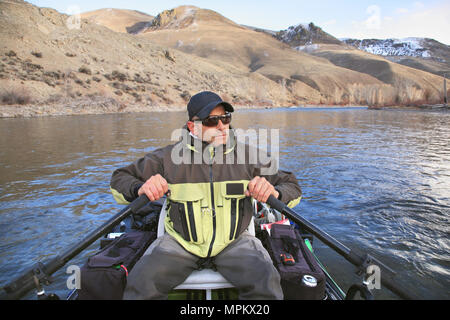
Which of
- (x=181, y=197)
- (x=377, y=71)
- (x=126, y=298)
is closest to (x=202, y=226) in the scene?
(x=181, y=197)

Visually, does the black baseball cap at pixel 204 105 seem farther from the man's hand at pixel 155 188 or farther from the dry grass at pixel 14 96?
the dry grass at pixel 14 96

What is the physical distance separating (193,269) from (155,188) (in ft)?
2.54

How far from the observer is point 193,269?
2359mm

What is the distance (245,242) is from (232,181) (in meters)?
0.56

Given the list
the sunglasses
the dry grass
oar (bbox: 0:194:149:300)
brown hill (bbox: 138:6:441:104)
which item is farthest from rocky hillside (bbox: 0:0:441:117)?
the sunglasses

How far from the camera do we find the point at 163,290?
214cm

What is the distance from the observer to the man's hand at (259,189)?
2477 mm

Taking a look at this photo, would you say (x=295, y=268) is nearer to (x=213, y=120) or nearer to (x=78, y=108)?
(x=213, y=120)

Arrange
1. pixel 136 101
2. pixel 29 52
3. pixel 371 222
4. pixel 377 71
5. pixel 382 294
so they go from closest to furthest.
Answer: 1. pixel 382 294
2. pixel 371 222
3. pixel 29 52
4. pixel 136 101
5. pixel 377 71

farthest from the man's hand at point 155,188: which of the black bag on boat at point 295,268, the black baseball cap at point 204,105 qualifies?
the black bag on boat at point 295,268

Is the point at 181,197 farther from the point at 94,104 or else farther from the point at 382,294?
the point at 94,104

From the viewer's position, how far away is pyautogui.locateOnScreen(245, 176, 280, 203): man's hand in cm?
248

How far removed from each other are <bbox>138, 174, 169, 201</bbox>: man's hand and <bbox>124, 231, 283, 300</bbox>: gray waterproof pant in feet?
1.37

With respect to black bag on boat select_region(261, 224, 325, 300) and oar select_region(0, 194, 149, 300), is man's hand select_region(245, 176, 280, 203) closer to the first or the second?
black bag on boat select_region(261, 224, 325, 300)
